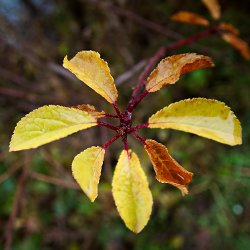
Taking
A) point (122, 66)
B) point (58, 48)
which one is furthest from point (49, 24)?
point (122, 66)

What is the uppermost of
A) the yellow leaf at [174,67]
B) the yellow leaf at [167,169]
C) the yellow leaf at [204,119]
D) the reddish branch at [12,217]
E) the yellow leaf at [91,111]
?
the yellow leaf at [174,67]

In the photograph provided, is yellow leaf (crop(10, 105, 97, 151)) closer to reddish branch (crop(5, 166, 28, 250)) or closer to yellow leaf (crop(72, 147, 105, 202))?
yellow leaf (crop(72, 147, 105, 202))

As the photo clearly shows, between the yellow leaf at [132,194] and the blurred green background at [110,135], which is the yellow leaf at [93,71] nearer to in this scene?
the yellow leaf at [132,194]

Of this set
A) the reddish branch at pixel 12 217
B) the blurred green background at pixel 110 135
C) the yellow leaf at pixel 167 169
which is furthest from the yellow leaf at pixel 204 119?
the blurred green background at pixel 110 135

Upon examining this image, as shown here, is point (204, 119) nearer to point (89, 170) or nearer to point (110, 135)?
point (89, 170)

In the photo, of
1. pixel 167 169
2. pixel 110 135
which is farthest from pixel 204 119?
pixel 110 135

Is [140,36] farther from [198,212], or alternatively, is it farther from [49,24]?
[198,212]

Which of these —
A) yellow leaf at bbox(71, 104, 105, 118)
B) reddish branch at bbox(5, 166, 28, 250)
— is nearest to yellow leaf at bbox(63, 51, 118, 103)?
yellow leaf at bbox(71, 104, 105, 118)
